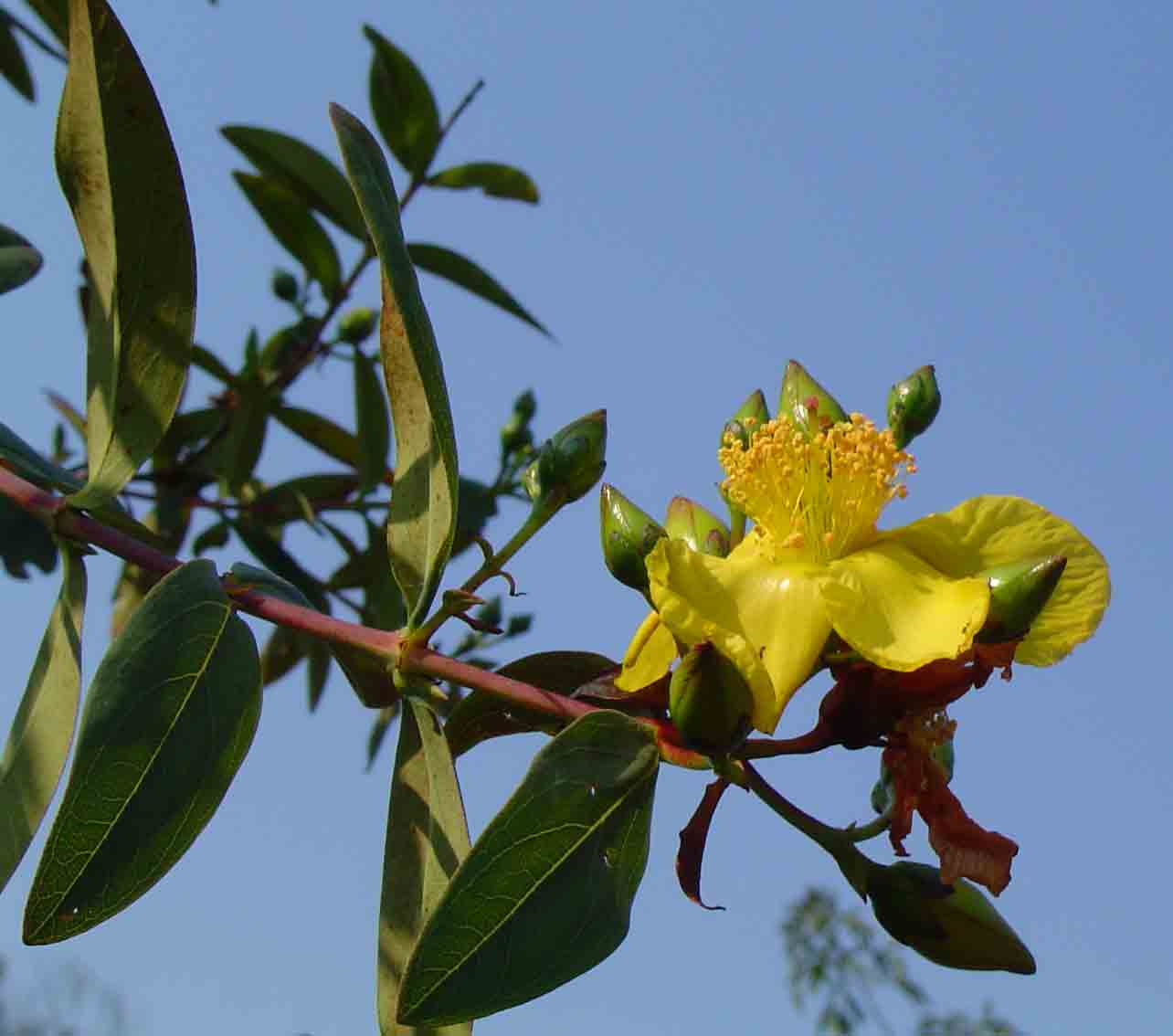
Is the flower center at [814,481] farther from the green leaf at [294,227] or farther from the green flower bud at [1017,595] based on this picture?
the green leaf at [294,227]

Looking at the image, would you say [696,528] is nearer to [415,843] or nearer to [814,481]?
[814,481]

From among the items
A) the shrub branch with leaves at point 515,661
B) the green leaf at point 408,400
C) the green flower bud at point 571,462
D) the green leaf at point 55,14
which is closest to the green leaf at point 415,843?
the shrub branch with leaves at point 515,661

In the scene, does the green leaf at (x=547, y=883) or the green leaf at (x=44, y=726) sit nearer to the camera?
the green leaf at (x=547, y=883)

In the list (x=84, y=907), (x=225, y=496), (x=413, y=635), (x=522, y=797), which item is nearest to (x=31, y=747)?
(x=84, y=907)

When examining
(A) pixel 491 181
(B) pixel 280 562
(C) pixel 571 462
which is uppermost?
(A) pixel 491 181

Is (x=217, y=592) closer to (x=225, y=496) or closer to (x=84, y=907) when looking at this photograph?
(x=84, y=907)

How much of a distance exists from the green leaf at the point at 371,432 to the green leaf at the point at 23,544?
2.08 feet

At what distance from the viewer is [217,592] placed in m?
1.16

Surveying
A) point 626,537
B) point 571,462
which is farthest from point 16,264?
point 626,537

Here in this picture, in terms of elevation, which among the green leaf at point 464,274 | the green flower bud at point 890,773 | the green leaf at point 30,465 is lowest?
the green flower bud at point 890,773

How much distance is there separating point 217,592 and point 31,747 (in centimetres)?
22

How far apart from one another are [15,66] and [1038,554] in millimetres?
2170

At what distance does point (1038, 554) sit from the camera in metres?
1.25

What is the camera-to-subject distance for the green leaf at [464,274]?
2715mm
